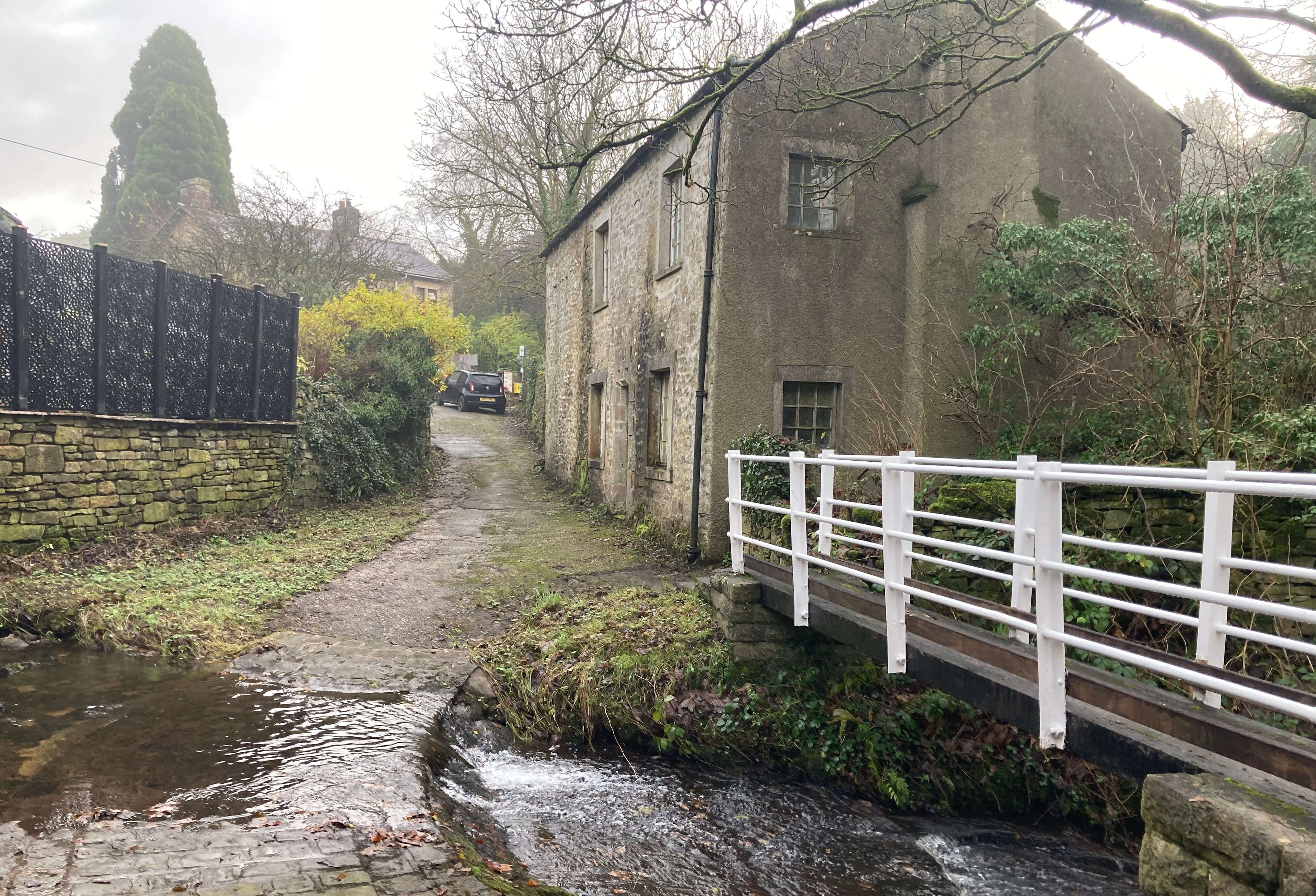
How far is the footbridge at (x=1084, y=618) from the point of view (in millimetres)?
2789

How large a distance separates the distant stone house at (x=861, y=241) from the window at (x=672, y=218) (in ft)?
2.01

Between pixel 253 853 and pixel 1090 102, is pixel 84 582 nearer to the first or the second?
A: pixel 253 853

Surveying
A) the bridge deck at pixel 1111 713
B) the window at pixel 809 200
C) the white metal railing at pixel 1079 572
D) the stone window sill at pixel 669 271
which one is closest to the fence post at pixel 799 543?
the white metal railing at pixel 1079 572

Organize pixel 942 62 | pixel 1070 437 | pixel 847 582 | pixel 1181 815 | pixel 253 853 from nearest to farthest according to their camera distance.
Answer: pixel 1181 815, pixel 253 853, pixel 847 582, pixel 1070 437, pixel 942 62

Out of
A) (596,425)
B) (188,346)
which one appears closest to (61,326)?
(188,346)

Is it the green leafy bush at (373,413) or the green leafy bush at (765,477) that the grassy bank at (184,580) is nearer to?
the green leafy bush at (373,413)

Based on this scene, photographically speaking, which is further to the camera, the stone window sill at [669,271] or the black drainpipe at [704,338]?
the stone window sill at [669,271]

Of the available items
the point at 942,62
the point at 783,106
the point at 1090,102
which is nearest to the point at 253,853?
the point at 783,106

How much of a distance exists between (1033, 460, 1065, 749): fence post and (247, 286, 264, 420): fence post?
38.1 ft

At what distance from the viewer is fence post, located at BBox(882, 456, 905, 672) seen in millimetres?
4320

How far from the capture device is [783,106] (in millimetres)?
10453

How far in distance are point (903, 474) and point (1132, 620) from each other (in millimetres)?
2448

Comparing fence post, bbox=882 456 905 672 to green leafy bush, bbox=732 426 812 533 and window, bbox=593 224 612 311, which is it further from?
window, bbox=593 224 612 311

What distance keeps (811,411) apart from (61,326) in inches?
347
